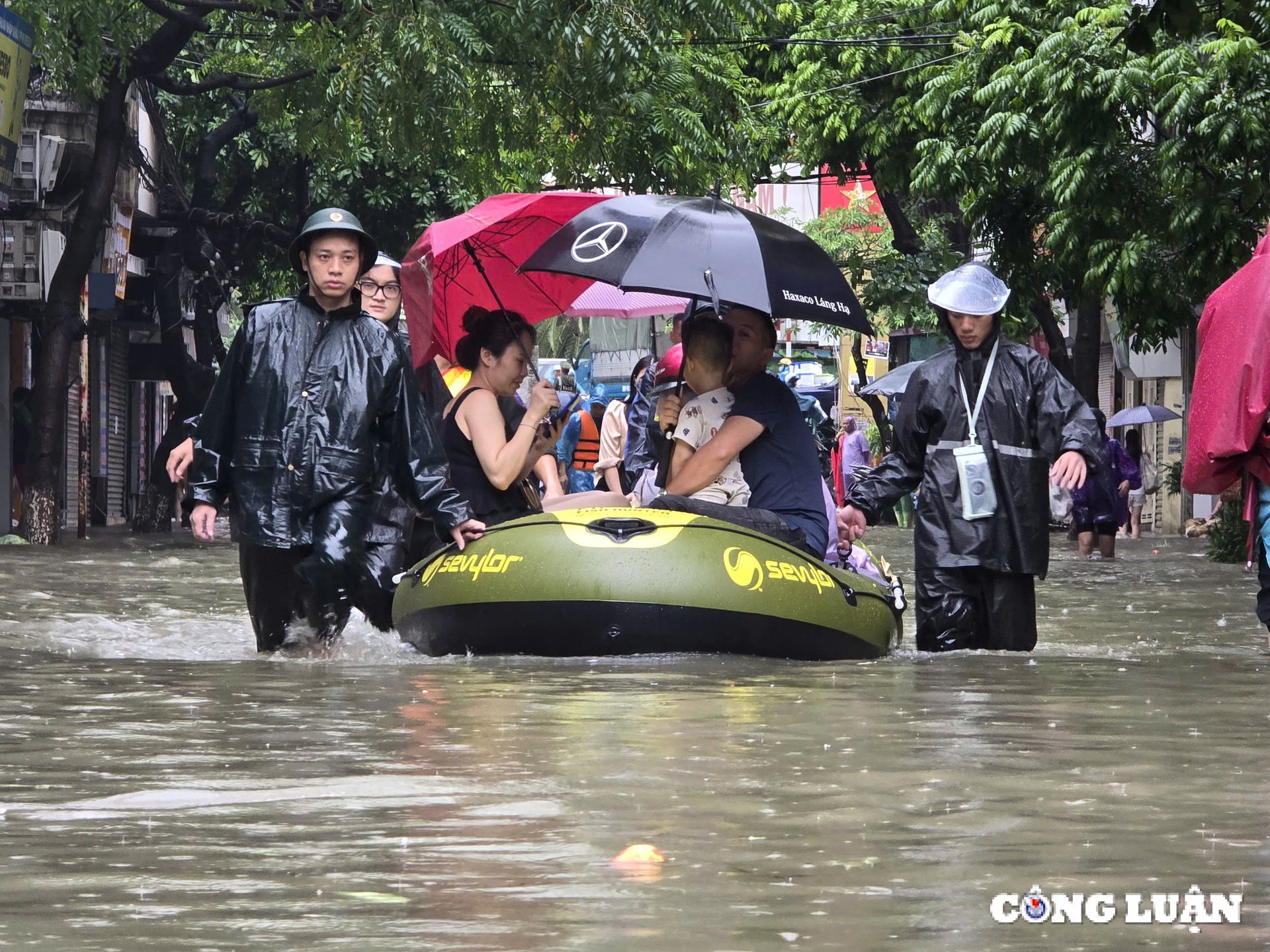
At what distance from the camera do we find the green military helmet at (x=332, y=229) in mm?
7859

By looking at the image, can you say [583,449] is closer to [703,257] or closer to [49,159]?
[49,159]

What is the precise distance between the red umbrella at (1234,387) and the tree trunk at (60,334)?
16.9 metres

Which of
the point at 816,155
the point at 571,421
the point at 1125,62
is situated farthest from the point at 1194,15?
the point at 816,155

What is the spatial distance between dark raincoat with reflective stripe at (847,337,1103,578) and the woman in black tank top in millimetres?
1298

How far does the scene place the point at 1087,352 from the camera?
90.3 ft

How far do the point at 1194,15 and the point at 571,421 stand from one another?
49.7ft

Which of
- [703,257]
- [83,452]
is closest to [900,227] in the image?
[83,452]

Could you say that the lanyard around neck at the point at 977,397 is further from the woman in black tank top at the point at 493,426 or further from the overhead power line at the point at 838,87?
the overhead power line at the point at 838,87

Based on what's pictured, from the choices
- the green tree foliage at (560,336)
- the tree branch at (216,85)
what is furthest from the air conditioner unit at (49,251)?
the green tree foliage at (560,336)

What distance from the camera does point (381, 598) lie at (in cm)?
884

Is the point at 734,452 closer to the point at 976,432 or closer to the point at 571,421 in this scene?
the point at 976,432

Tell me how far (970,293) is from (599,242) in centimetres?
172

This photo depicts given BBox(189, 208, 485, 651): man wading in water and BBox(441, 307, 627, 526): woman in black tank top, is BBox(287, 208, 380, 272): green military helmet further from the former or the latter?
BBox(441, 307, 627, 526): woman in black tank top

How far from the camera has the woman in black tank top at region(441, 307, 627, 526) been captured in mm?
8922
